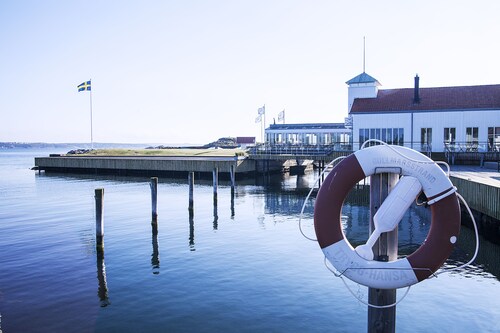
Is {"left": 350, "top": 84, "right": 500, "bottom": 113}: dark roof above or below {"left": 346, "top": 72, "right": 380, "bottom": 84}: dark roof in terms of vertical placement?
below

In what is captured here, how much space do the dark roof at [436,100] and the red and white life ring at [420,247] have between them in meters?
30.7

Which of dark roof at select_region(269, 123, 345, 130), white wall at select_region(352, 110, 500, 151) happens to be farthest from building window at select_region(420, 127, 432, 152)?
dark roof at select_region(269, 123, 345, 130)

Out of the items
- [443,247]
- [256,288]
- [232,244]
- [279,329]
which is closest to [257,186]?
[232,244]

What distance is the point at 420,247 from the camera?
5.30 meters

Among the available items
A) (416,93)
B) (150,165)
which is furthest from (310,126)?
(150,165)

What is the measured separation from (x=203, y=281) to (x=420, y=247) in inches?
284

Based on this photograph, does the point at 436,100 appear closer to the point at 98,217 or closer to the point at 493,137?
the point at 493,137

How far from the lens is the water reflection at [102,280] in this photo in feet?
33.2

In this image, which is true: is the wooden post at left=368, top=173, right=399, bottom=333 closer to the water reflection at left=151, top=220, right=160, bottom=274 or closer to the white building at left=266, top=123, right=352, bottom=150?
the water reflection at left=151, top=220, right=160, bottom=274

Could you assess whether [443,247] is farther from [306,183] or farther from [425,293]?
[306,183]

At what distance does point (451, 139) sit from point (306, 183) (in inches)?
457

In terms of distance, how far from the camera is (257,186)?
34.8m

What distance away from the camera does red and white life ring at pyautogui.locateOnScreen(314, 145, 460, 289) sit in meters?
5.14

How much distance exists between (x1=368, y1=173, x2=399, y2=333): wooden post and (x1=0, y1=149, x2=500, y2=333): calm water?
144 inches
